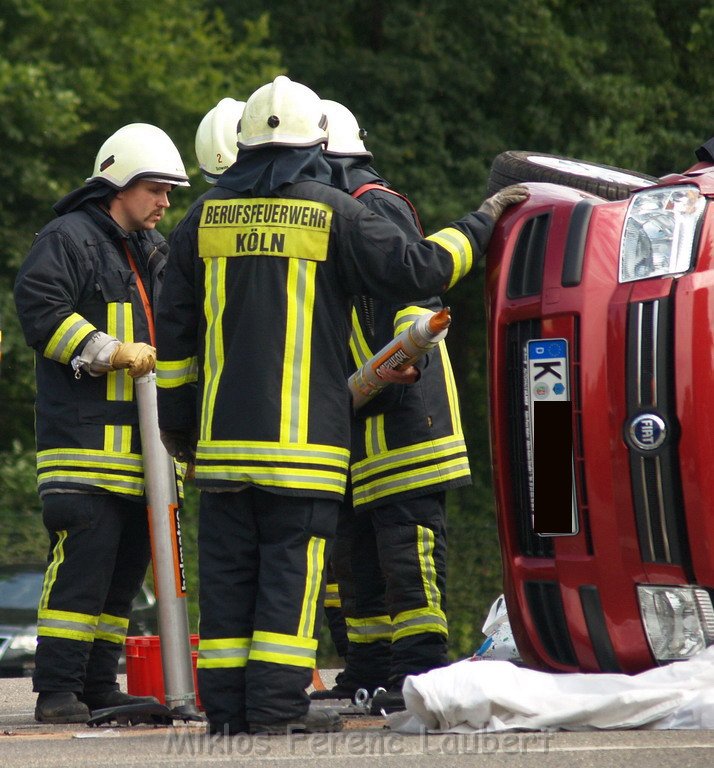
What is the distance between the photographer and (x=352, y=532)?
A: 5.76 m

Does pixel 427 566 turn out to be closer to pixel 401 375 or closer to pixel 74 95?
pixel 401 375

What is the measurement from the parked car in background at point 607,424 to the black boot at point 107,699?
1.75 meters

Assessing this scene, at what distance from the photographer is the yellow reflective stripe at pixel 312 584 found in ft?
14.8

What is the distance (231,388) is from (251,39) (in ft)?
46.6

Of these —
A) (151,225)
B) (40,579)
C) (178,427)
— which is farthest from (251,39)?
(178,427)

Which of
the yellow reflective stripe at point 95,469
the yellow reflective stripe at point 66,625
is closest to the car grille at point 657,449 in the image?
the yellow reflective stripe at point 95,469

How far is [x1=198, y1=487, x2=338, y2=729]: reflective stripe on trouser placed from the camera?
443 centimetres

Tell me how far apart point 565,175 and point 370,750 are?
207 cm

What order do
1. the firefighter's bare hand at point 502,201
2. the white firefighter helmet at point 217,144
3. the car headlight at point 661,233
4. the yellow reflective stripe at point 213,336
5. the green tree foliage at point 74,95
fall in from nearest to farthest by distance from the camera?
the car headlight at point 661,233, the yellow reflective stripe at point 213,336, the firefighter's bare hand at point 502,201, the white firefighter helmet at point 217,144, the green tree foliage at point 74,95

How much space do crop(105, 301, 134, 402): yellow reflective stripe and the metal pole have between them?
0.15m

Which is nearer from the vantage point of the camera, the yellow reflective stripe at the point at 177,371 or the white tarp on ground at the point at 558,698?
the white tarp on ground at the point at 558,698

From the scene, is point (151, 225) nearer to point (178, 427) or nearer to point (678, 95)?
point (178, 427)

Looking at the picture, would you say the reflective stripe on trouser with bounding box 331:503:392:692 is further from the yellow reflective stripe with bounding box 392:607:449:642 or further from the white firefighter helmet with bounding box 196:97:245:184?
the white firefighter helmet with bounding box 196:97:245:184

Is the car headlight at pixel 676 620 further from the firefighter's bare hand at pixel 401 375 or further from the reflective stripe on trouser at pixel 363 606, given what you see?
the reflective stripe on trouser at pixel 363 606
